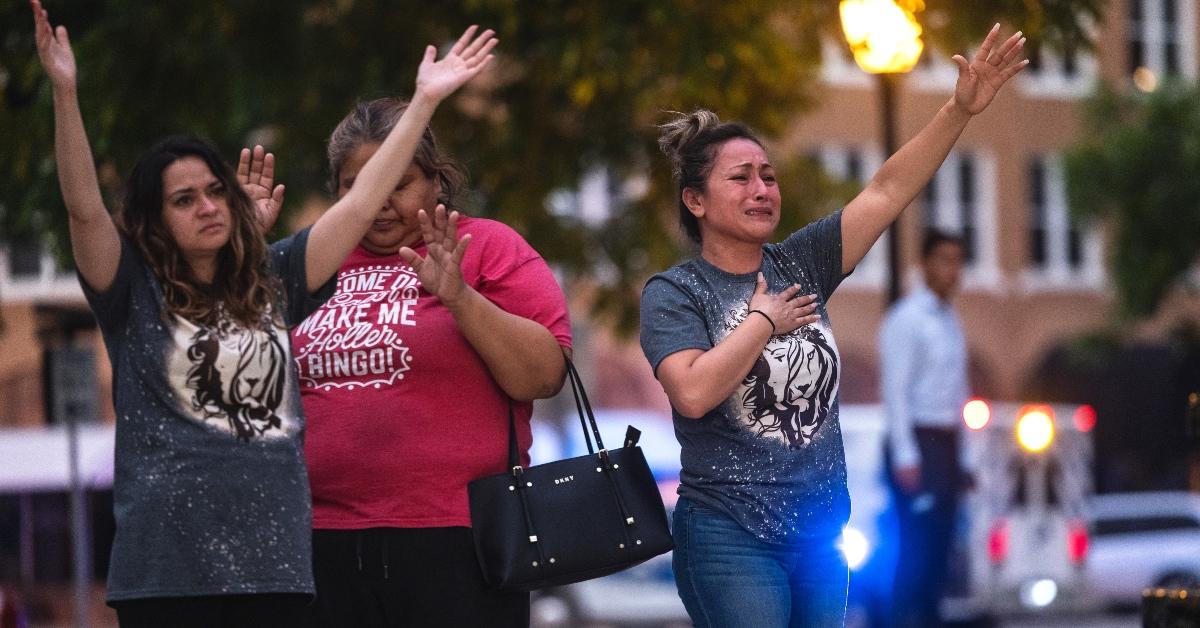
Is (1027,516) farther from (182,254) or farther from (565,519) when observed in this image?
(182,254)

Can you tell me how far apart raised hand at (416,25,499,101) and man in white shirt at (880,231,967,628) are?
5.57 meters

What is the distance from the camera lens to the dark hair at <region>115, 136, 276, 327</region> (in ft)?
14.5

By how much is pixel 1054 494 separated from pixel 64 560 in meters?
12.0

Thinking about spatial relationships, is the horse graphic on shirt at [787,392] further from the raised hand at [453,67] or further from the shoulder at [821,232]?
the raised hand at [453,67]

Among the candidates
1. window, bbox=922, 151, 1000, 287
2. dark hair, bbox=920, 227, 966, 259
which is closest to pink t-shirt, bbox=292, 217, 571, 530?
dark hair, bbox=920, 227, 966, 259

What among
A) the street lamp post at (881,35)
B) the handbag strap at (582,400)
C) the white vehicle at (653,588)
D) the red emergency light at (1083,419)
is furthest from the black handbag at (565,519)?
the red emergency light at (1083,419)

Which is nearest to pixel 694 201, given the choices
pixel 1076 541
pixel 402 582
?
pixel 402 582

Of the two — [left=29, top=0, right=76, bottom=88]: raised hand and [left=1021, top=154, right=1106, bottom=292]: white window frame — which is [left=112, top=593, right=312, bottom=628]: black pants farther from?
[left=1021, top=154, right=1106, bottom=292]: white window frame

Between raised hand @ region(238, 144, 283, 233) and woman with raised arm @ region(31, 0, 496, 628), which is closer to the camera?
woman with raised arm @ region(31, 0, 496, 628)

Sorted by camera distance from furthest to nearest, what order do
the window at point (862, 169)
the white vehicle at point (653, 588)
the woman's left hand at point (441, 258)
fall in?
the window at point (862, 169), the white vehicle at point (653, 588), the woman's left hand at point (441, 258)

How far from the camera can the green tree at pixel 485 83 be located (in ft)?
37.7

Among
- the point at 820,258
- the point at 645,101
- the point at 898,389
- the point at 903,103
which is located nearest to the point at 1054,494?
the point at 645,101

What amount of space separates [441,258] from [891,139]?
1078 centimetres

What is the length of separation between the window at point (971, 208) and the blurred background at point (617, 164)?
6cm
